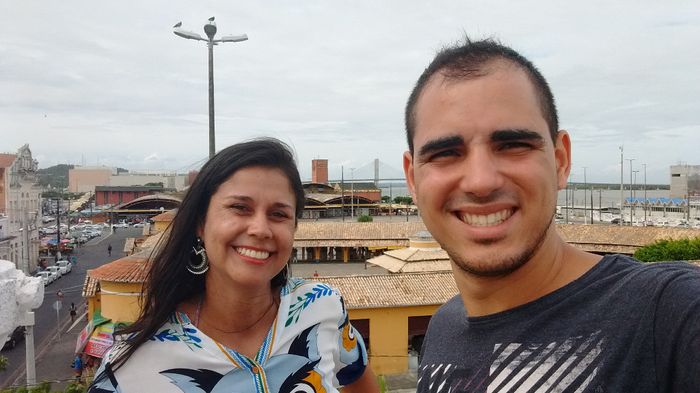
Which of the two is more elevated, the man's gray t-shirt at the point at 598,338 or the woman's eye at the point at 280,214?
the woman's eye at the point at 280,214

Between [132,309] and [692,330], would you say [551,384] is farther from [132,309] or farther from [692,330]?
[132,309]

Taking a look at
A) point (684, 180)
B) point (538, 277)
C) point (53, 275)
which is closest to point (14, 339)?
point (53, 275)

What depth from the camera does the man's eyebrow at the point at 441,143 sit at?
1553 mm

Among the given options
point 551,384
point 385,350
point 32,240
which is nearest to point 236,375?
point 551,384

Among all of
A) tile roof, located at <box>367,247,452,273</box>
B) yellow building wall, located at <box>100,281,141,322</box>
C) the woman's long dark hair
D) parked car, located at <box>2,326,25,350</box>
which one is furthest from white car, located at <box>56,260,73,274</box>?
the woman's long dark hair

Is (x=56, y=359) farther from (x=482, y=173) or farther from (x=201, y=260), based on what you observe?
(x=482, y=173)

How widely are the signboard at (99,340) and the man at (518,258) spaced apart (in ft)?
40.4

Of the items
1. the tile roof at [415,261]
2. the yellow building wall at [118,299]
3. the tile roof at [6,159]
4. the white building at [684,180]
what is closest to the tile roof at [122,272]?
the yellow building wall at [118,299]

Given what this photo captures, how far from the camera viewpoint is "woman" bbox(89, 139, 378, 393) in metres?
2.20

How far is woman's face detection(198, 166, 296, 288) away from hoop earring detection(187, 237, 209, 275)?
0.32 ft

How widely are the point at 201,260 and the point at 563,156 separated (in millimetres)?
1793

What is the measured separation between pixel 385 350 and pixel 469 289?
1141 cm

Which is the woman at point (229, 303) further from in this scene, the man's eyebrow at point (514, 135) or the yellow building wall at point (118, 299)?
the yellow building wall at point (118, 299)

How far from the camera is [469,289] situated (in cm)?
169
